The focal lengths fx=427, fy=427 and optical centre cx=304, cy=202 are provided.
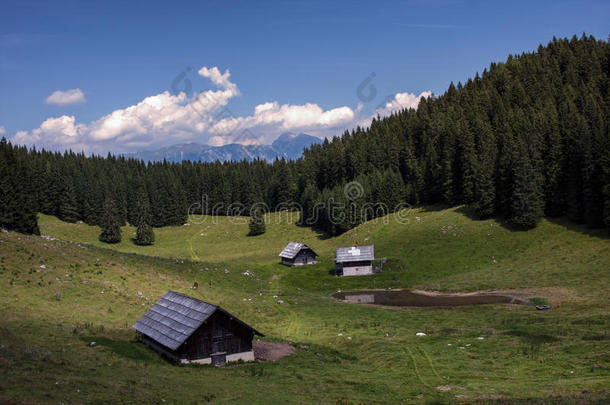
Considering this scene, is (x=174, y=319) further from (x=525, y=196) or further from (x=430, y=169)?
(x=430, y=169)

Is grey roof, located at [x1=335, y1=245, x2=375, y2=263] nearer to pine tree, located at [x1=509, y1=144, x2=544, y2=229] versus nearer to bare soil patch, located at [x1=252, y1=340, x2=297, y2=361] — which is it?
pine tree, located at [x1=509, y1=144, x2=544, y2=229]

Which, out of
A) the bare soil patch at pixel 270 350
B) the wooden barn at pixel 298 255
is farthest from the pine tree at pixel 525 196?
the bare soil patch at pixel 270 350

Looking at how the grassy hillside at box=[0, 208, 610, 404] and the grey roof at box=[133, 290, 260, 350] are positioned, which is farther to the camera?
the grey roof at box=[133, 290, 260, 350]

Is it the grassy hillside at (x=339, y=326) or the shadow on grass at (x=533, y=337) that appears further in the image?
the shadow on grass at (x=533, y=337)

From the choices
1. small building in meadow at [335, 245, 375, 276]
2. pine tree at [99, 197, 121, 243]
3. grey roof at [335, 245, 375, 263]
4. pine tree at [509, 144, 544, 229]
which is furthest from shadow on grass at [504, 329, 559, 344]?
pine tree at [99, 197, 121, 243]

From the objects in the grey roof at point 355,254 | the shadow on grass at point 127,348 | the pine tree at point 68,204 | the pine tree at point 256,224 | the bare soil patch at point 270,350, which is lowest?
the bare soil patch at point 270,350

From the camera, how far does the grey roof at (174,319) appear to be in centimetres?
3073

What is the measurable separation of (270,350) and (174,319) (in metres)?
8.39

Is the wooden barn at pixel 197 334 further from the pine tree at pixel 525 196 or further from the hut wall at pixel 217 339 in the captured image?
the pine tree at pixel 525 196

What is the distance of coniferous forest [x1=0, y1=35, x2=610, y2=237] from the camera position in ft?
255

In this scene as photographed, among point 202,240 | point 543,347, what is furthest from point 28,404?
point 202,240

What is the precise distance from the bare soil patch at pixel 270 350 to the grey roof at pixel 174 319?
272 centimetres

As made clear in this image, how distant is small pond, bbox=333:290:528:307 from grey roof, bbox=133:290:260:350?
32389mm

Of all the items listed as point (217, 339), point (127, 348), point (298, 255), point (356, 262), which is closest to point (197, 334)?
point (217, 339)
